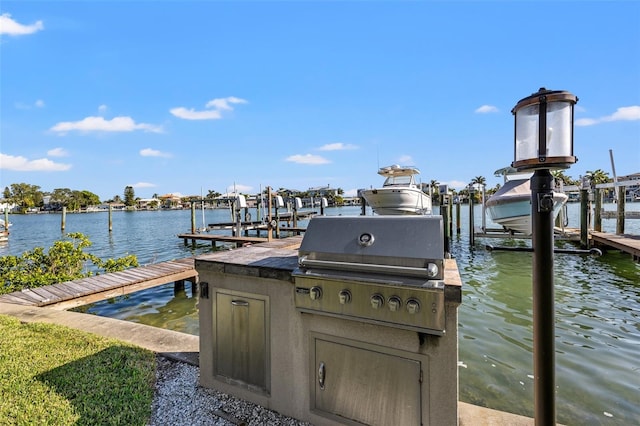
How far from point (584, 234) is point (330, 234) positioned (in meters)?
15.0

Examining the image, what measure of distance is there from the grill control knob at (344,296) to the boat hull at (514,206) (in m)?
12.0

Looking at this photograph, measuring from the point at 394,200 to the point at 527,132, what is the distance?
1100 cm

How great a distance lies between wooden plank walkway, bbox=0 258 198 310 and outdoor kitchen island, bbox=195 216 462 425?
4.97 metres

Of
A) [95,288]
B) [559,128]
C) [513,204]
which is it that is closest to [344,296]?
[559,128]

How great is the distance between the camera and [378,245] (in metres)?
2.16

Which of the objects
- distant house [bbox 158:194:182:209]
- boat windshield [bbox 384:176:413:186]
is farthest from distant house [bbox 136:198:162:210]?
boat windshield [bbox 384:176:413:186]

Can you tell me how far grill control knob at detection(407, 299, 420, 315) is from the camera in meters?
1.93

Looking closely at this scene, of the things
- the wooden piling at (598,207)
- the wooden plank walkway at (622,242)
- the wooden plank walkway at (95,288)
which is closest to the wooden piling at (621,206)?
the wooden piling at (598,207)

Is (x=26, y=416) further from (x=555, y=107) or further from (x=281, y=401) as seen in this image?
(x=555, y=107)

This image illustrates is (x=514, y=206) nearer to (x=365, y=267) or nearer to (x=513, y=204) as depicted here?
(x=513, y=204)

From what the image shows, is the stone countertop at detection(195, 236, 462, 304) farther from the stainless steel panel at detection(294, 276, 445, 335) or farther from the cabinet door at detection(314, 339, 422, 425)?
the cabinet door at detection(314, 339, 422, 425)

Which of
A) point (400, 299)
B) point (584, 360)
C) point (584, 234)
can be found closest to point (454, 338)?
point (400, 299)

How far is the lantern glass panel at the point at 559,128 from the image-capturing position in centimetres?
186

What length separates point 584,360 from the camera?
15.1 feet
